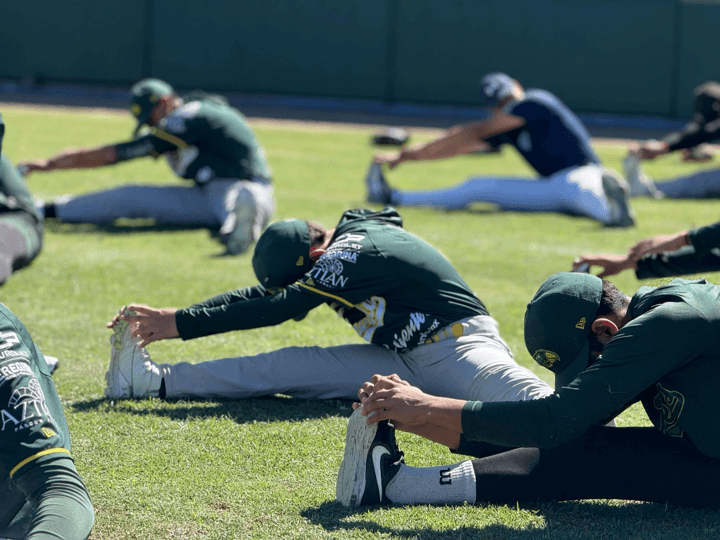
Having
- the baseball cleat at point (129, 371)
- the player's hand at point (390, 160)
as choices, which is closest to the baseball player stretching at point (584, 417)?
the baseball cleat at point (129, 371)

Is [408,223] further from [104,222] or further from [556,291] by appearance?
[556,291]

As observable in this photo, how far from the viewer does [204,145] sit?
9102mm

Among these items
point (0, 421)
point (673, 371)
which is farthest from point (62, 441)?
point (673, 371)

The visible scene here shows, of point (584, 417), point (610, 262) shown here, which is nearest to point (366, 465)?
point (584, 417)

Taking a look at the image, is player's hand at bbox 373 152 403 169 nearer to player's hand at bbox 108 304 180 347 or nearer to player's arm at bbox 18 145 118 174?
player's arm at bbox 18 145 118 174

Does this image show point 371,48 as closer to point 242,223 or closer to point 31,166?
point 31,166

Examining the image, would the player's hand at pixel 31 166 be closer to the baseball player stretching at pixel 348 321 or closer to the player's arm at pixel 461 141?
the player's arm at pixel 461 141

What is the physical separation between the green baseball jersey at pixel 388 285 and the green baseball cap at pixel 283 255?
0.15 metres

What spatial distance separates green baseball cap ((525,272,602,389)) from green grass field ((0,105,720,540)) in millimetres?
567

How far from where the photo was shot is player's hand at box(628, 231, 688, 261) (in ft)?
16.9

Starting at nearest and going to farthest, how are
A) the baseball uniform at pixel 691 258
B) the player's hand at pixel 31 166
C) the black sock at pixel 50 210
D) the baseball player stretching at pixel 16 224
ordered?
the baseball uniform at pixel 691 258, the baseball player stretching at pixel 16 224, the player's hand at pixel 31 166, the black sock at pixel 50 210

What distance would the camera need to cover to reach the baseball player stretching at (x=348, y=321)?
4371 mm

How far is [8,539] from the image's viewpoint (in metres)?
2.96

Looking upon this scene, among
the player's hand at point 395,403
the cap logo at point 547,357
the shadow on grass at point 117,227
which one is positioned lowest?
the shadow on grass at point 117,227
